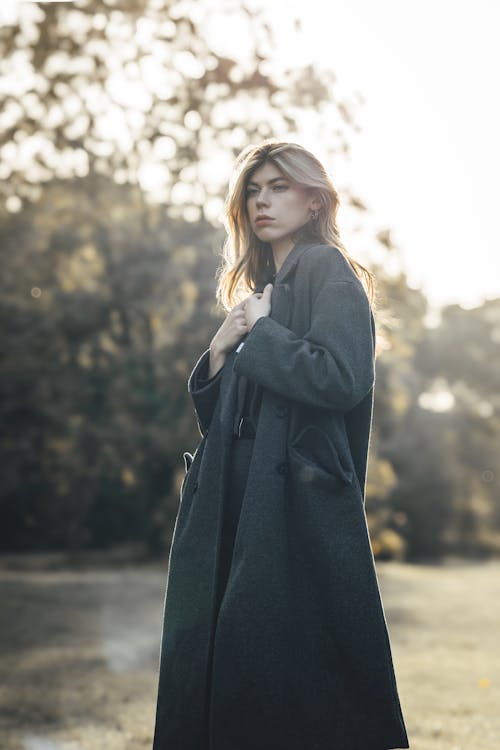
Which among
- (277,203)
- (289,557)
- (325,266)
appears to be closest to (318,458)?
(289,557)

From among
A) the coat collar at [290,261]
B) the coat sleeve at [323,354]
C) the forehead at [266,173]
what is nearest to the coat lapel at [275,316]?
the coat collar at [290,261]

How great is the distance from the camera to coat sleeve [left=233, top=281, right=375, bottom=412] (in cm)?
282

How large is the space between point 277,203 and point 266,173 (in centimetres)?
10

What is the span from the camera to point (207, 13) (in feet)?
34.4

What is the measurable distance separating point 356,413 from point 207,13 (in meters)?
8.35

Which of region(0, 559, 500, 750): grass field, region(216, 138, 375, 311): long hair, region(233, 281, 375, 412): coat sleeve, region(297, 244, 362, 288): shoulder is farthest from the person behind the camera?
region(0, 559, 500, 750): grass field

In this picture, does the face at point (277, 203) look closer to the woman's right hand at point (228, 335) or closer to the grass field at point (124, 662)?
the woman's right hand at point (228, 335)

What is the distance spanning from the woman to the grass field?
7.45ft

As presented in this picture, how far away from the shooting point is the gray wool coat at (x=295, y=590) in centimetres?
282

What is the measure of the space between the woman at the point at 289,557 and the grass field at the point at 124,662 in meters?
2.27

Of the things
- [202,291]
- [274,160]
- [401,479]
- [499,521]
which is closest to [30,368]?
[202,291]

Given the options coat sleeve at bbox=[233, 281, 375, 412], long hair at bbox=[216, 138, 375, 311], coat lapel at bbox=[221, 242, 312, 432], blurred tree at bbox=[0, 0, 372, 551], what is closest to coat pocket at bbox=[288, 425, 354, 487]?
coat sleeve at bbox=[233, 281, 375, 412]

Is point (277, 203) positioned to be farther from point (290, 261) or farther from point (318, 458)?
point (318, 458)

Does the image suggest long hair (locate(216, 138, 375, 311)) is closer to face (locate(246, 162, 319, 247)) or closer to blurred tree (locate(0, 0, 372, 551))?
face (locate(246, 162, 319, 247))
